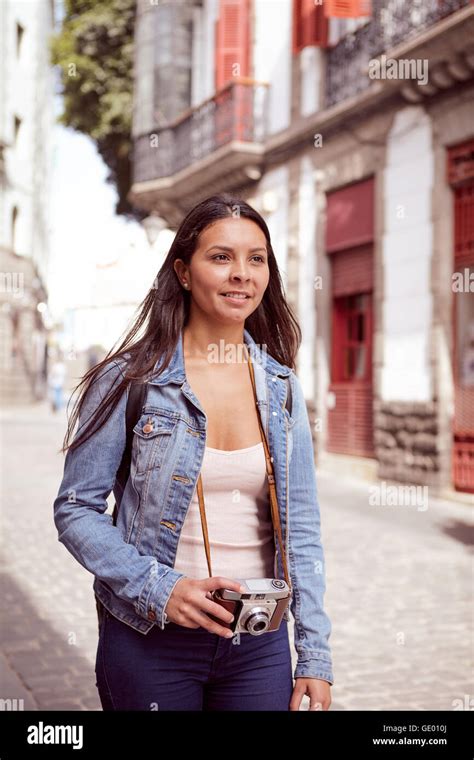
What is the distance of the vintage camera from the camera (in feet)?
6.31

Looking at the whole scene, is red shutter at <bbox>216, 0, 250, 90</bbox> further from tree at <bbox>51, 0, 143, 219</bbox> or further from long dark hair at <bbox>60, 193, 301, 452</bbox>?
long dark hair at <bbox>60, 193, 301, 452</bbox>

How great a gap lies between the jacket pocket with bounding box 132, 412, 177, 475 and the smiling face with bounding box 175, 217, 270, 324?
0.95 feet

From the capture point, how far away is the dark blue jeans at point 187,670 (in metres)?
2.10

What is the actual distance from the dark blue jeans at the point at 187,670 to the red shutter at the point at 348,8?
13443mm

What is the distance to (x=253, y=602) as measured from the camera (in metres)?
1.94

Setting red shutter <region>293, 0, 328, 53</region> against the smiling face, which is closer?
the smiling face

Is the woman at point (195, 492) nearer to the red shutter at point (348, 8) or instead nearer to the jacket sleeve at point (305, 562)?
the jacket sleeve at point (305, 562)

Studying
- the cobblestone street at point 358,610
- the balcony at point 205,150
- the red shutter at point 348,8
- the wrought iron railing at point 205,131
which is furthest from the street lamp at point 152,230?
the balcony at point 205,150

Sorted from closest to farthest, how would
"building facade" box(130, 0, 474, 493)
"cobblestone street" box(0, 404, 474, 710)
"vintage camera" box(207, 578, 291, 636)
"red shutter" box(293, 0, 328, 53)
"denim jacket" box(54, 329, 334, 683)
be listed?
1. "vintage camera" box(207, 578, 291, 636)
2. "denim jacket" box(54, 329, 334, 683)
3. "cobblestone street" box(0, 404, 474, 710)
4. "building facade" box(130, 0, 474, 493)
5. "red shutter" box(293, 0, 328, 53)

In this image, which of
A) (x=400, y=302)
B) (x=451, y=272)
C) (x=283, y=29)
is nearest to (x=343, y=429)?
(x=400, y=302)

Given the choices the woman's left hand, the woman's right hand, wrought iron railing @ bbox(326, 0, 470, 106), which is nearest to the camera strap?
the woman's right hand

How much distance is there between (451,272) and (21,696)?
935 cm
